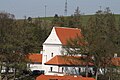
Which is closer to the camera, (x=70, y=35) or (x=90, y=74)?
(x=90, y=74)

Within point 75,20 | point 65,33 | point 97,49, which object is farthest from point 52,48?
point 75,20

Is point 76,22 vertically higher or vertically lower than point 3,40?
higher

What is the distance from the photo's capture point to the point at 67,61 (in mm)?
70625

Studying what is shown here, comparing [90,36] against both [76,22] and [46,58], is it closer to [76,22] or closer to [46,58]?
[46,58]

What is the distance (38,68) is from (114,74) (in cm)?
2326

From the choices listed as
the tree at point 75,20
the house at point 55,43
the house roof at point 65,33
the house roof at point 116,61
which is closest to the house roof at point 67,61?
the house at point 55,43

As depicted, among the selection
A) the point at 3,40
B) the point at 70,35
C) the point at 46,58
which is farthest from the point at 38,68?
the point at 3,40

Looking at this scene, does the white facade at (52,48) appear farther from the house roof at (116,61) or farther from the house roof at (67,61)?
the house roof at (116,61)

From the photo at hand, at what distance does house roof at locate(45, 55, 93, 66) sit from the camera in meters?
69.1

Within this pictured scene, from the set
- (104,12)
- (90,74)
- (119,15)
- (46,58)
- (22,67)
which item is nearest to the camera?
(22,67)

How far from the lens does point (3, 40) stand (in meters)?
63.3

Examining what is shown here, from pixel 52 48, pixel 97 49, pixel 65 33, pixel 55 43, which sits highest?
pixel 65 33

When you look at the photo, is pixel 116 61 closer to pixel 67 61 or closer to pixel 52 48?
pixel 67 61

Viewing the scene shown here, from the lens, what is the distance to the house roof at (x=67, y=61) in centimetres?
6906
